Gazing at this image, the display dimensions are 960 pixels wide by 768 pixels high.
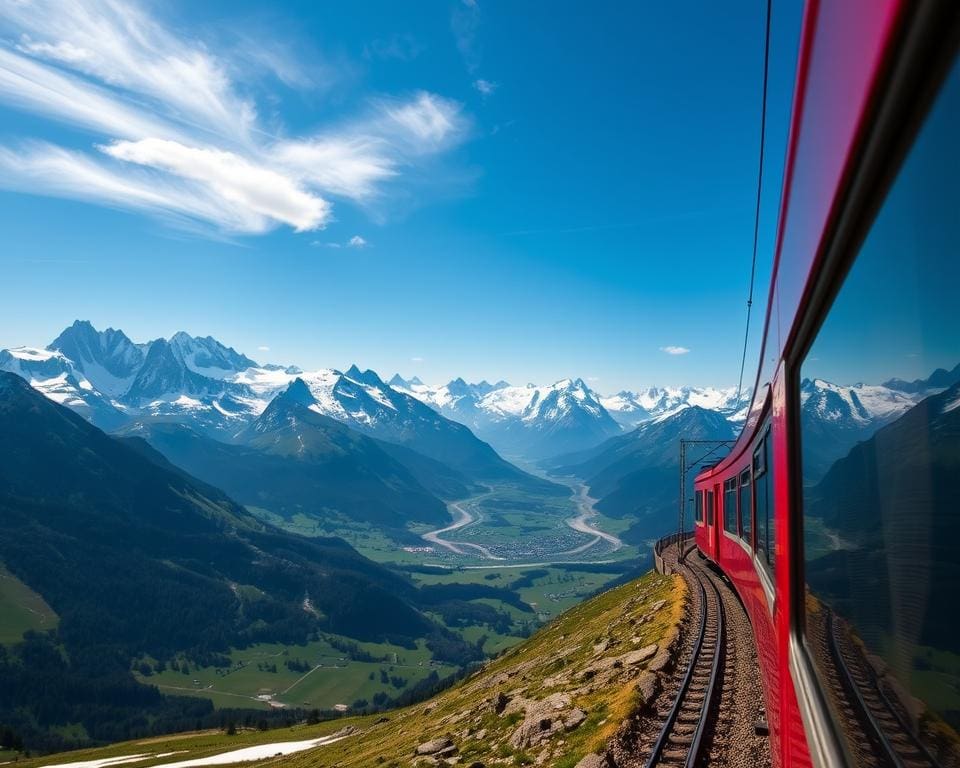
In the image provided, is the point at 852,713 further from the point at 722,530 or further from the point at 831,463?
the point at 722,530

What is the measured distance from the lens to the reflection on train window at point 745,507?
1113 centimetres

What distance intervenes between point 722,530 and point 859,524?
16.0 meters

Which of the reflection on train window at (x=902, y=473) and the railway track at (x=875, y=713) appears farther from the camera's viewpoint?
the railway track at (x=875, y=713)

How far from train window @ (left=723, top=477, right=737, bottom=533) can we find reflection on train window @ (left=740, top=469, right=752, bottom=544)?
60.1 inches

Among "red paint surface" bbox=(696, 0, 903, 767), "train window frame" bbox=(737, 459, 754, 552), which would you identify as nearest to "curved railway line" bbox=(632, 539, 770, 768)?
"train window frame" bbox=(737, 459, 754, 552)

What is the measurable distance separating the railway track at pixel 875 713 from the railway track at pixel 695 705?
11032mm

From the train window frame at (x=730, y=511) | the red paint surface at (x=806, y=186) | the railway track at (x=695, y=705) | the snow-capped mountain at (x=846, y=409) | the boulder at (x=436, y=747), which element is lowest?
the boulder at (x=436, y=747)

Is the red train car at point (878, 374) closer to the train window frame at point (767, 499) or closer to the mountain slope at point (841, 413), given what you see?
the mountain slope at point (841, 413)

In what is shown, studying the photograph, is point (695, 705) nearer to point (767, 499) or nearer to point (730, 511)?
point (730, 511)

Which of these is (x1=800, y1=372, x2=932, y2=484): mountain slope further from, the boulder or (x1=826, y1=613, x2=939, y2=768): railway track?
the boulder

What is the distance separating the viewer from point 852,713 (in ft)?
10.8

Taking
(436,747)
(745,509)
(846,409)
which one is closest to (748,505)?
(745,509)

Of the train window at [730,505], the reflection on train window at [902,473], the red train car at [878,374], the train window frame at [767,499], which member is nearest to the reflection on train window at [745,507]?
the train window frame at [767,499]

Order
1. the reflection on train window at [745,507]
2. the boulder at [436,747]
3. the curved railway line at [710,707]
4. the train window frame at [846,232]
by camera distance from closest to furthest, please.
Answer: the train window frame at [846,232]
the reflection on train window at [745,507]
the curved railway line at [710,707]
the boulder at [436,747]
